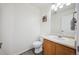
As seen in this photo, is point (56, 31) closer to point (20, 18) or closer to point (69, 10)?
point (69, 10)

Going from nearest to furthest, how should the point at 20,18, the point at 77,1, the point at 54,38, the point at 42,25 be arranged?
the point at 77,1, the point at 20,18, the point at 42,25, the point at 54,38

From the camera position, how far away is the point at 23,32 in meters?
1.49

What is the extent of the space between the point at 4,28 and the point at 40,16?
0.61 meters

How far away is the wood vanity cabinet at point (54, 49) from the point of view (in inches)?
55.1

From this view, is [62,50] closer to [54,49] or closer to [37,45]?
[54,49]

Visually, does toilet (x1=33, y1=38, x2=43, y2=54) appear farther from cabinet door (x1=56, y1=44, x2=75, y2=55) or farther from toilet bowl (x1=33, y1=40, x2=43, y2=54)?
cabinet door (x1=56, y1=44, x2=75, y2=55)

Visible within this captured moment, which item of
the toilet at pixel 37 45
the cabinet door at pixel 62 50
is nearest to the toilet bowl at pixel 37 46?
the toilet at pixel 37 45

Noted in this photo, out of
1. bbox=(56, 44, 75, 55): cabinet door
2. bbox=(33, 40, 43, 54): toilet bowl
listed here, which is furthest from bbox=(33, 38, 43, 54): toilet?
bbox=(56, 44, 75, 55): cabinet door

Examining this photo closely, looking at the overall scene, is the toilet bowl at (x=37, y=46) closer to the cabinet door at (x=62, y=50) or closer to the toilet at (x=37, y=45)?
the toilet at (x=37, y=45)

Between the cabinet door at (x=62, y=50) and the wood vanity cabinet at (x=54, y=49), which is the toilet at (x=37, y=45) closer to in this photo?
the wood vanity cabinet at (x=54, y=49)

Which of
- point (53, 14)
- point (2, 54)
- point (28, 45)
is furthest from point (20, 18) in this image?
point (53, 14)

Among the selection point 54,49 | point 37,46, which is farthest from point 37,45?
point 54,49

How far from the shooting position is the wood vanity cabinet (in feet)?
4.59

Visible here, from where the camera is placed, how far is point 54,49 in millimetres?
1572
